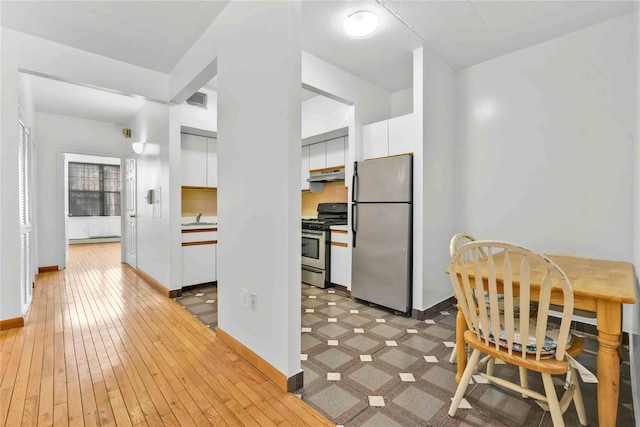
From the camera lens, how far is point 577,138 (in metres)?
2.74

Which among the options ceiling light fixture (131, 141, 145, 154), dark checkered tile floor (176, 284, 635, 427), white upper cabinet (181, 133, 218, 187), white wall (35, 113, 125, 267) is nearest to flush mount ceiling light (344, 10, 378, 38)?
dark checkered tile floor (176, 284, 635, 427)

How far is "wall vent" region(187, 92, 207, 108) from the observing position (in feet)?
13.3

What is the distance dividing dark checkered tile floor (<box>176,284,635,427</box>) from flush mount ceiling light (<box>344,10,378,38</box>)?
8.70ft

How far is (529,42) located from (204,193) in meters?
4.88

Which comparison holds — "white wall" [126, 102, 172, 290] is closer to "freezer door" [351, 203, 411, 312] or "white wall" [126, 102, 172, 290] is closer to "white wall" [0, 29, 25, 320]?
"white wall" [0, 29, 25, 320]

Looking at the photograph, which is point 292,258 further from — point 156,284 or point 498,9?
point 156,284

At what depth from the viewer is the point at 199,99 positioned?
4.12 m

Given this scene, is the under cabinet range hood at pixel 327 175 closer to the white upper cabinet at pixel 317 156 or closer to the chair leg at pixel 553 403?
the white upper cabinet at pixel 317 156

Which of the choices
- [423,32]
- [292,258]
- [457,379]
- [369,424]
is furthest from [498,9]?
[369,424]

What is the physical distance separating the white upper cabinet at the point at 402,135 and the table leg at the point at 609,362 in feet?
6.98

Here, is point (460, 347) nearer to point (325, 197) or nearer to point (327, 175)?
point (327, 175)

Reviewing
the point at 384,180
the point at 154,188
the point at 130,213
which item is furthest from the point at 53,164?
the point at 384,180

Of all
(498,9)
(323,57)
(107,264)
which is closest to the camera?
(498,9)

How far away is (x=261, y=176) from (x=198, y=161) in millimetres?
3048
